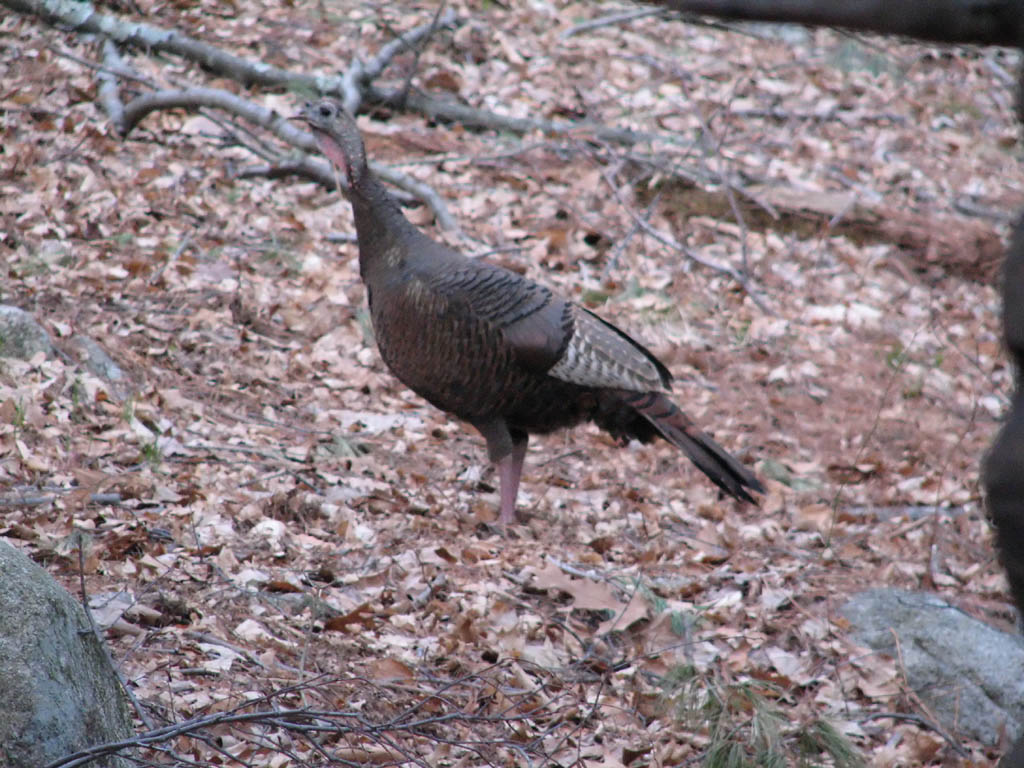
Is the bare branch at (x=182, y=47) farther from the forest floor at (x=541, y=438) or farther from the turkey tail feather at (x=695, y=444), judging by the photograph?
the turkey tail feather at (x=695, y=444)

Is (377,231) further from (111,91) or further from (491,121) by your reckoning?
(491,121)

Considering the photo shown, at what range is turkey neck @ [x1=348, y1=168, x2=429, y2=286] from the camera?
5156 millimetres

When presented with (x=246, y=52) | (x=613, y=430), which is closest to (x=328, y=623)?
(x=613, y=430)

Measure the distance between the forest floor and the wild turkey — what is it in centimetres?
49

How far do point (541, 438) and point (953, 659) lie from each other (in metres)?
2.72

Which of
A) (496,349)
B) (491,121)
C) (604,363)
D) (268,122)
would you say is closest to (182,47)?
(268,122)

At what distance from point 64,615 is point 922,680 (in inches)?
133

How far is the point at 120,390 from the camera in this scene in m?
5.36

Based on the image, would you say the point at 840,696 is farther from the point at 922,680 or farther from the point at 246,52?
the point at 246,52

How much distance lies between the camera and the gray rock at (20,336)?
5203 millimetres

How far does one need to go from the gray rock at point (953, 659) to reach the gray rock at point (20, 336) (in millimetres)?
3917

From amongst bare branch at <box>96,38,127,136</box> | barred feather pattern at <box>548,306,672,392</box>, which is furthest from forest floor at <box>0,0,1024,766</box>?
barred feather pattern at <box>548,306,672,392</box>

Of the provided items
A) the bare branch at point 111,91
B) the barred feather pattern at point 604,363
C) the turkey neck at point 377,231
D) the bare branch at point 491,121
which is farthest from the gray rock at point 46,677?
the bare branch at point 491,121

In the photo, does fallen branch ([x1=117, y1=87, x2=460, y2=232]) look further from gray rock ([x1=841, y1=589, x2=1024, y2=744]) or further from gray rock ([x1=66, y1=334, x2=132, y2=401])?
gray rock ([x1=841, y1=589, x2=1024, y2=744])
